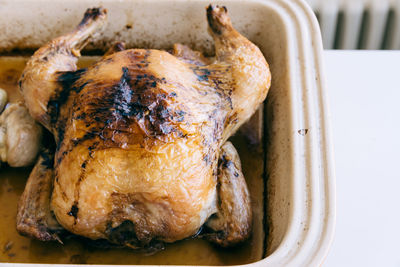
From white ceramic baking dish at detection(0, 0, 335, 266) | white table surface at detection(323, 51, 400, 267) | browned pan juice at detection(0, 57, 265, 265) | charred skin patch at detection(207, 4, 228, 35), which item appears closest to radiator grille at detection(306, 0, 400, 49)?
white table surface at detection(323, 51, 400, 267)

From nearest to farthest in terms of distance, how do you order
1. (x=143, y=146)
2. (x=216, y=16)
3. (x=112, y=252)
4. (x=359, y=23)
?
(x=143, y=146) → (x=112, y=252) → (x=216, y=16) → (x=359, y=23)

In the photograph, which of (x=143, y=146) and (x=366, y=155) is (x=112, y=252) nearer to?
(x=143, y=146)

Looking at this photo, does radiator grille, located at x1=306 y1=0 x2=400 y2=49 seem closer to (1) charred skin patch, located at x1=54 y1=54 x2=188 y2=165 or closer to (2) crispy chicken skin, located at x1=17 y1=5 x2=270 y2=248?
(2) crispy chicken skin, located at x1=17 y1=5 x2=270 y2=248

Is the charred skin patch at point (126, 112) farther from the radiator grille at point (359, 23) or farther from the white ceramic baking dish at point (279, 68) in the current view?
the radiator grille at point (359, 23)

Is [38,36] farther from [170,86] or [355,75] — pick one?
[355,75]

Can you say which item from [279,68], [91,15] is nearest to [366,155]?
[279,68]

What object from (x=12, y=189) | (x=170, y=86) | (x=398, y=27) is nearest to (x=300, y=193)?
(x=170, y=86)
